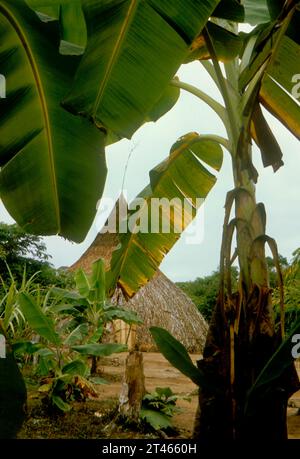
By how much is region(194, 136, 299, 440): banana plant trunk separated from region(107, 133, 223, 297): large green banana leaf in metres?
0.79

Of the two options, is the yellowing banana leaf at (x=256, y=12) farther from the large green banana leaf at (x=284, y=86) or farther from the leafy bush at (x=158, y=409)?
the leafy bush at (x=158, y=409)

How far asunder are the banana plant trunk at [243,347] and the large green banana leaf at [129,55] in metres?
0.32

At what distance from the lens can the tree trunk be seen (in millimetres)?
2785

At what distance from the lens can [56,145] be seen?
5.41ft

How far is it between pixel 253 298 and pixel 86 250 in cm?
853

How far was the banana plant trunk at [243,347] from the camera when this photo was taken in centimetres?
118

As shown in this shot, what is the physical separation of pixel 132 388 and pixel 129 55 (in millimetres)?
2180

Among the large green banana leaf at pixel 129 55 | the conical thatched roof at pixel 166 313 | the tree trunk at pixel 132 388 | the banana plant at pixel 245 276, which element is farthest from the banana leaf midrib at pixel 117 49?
the conical thatched roof at pixel 166 313

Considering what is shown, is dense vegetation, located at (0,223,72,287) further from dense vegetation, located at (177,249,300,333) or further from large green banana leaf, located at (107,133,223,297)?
large green banana leaf, located at (107,133,223,297)

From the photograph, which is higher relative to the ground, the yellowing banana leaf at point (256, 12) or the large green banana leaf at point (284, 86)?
the yellowing banana leaf at point (256, 12)

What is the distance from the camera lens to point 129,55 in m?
1.26

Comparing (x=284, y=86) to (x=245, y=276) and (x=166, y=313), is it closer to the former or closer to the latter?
(x=245, y=276)
